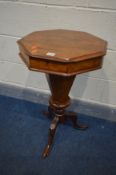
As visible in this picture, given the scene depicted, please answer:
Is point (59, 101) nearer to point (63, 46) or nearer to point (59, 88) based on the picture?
point (59, 88)

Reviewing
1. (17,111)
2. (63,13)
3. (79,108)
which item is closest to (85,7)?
(63,13)

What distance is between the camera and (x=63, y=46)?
1.19 metres

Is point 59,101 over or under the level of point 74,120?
over

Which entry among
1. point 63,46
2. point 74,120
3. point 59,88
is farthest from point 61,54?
point 74,120

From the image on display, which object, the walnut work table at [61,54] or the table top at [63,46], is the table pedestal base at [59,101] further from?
the table top at [63,46]

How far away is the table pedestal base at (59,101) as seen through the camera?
52.5 inches

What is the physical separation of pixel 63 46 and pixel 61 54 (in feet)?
0.35

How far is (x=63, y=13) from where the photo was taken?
1.59 metres

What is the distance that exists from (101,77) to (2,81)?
3.04ft

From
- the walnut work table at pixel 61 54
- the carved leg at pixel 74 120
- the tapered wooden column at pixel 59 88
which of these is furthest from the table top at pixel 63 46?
the carved leg at pixel 74 120

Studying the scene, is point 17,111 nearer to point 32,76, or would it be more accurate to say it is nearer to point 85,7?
point 32,76

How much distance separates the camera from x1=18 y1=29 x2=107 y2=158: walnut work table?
3.62 ft

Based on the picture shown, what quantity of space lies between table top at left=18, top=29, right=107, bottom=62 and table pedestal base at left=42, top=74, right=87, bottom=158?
0.19m

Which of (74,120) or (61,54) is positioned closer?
(61,54)
